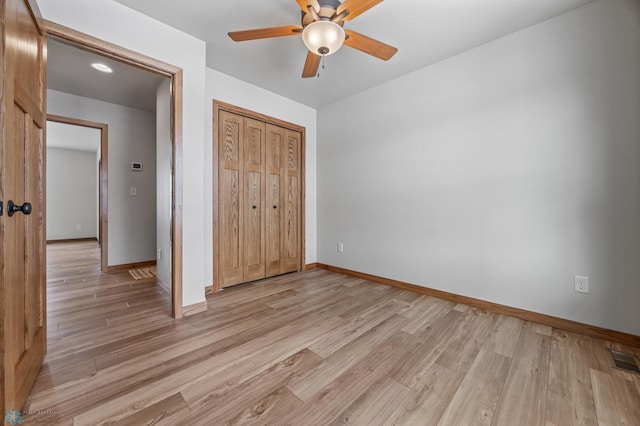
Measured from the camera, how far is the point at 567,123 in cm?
190

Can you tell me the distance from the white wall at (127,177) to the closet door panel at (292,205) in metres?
2.24

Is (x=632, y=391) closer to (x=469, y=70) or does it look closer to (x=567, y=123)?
(x=567, y=123)

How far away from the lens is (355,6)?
1.47 meters

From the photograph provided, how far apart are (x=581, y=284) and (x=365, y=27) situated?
102 inches

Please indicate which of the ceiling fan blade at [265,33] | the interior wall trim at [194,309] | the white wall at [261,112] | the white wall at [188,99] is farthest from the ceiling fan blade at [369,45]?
the interior wall trim at [194,309]

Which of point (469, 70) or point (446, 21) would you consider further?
point (469, 70)

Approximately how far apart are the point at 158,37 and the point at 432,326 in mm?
3190

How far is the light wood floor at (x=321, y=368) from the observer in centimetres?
114

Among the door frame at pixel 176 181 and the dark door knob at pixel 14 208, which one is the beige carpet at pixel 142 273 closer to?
the door frame at pixel 176 181

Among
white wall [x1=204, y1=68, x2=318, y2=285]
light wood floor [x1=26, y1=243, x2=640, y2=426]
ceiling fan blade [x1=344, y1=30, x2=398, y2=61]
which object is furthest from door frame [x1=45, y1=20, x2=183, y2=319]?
ceiling fan blade [x1=344, y1=30, x2=398, y2=61]

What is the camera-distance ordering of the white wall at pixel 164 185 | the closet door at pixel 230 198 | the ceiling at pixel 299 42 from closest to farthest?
1. the ceiling at pixel 299 42
2. the white wall at pixel 164 185
3. the closet door at pixel 230 198

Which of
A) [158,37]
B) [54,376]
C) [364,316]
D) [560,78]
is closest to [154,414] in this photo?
[54,376]

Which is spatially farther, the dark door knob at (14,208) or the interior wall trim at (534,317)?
the interior wall trim at (534,317)

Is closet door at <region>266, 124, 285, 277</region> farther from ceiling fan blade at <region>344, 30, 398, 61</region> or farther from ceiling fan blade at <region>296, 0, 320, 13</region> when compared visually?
ceiling fan blade at <region>296, 0, 320, 13</region>
